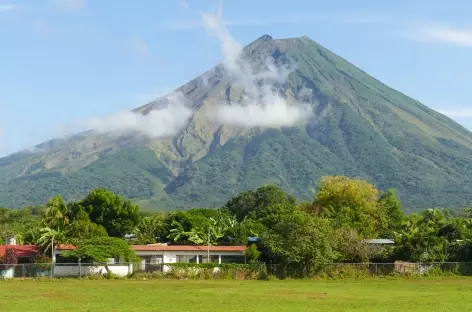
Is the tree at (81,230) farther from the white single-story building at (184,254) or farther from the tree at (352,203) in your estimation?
the tree at (352,203)

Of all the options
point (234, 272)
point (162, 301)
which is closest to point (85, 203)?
point (234, 272)

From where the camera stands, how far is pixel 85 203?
8331cm

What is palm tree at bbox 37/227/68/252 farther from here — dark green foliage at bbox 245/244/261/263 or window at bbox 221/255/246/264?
dark green foliage at bbox 245/244/261/263

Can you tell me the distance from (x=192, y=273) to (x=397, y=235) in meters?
19.0

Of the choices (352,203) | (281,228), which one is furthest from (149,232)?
(281,228)

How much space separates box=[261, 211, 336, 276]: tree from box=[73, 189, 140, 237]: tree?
76.4ft

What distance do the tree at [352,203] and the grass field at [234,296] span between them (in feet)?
94.9

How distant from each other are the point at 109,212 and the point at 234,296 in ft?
142

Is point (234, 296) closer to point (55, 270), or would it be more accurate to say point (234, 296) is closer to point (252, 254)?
point (252, 254)

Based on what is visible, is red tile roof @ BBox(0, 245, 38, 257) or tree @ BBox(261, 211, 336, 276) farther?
red tile roof @ BBox(0, 245, 38, 257)

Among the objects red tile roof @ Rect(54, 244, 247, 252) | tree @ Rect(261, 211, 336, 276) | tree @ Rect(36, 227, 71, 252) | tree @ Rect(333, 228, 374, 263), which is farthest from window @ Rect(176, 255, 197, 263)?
tree @ Rect(333, 228, 374, 263)

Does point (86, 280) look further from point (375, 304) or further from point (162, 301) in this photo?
point (375, 304)

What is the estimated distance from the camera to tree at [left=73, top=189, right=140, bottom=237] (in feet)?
271

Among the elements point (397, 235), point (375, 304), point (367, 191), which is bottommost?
point (375, 304)
